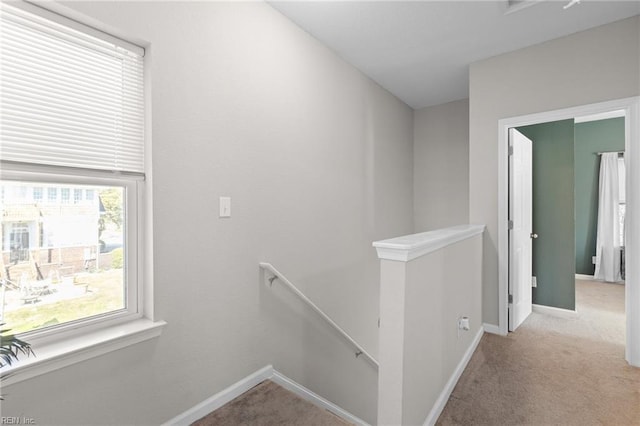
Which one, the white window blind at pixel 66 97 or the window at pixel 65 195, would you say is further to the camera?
the window at pixel 65 195

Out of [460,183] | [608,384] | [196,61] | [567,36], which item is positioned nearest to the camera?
[196,61]

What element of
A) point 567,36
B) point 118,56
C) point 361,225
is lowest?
point 361,225

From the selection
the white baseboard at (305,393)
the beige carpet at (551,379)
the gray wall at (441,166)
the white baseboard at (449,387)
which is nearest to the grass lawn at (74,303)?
the white baseboard at (305,393)

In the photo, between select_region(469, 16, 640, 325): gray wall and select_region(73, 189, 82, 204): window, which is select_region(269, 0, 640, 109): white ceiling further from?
select_region(73, 189, 82, 204): window

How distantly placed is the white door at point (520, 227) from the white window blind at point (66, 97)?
307cm

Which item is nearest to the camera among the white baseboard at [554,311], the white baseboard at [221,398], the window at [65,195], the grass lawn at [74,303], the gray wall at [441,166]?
the grass lawn at [74,303]

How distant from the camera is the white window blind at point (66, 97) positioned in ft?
4.05

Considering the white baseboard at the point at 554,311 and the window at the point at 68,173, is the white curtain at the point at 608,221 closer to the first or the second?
the white baseboard at the point at 554,311

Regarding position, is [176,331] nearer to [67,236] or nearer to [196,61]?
[67,236]

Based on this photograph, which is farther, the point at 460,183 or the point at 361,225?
the point at 460,183

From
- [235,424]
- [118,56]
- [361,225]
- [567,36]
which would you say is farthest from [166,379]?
[567,36]

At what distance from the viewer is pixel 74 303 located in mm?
1455

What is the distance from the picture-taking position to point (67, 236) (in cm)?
144

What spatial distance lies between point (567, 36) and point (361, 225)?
242cm
